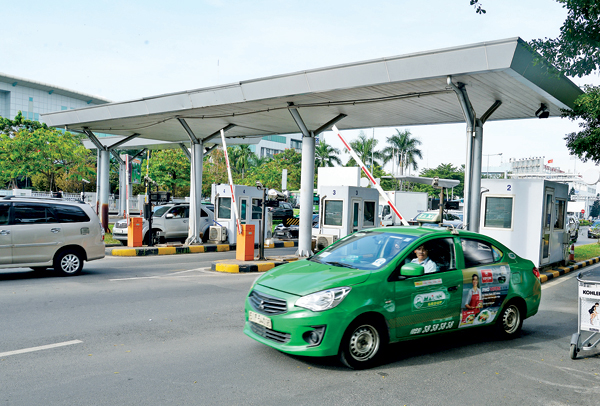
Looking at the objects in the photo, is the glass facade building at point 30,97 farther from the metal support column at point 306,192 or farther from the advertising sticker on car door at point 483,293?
the advertising sticker on car door at point 483,293

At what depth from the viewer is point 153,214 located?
62.8ft

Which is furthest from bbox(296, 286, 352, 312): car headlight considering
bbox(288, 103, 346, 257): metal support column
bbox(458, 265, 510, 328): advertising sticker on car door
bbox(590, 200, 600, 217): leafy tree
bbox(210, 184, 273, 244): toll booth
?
bbox(590, 200, 600, 217): leafy tree

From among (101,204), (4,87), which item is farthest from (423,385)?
(4,87)

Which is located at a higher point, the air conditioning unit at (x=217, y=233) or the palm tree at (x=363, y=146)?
the palm tree at (x=363, y=146)

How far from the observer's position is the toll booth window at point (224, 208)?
1867 centimetres

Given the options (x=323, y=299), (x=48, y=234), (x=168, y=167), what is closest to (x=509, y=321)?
(x=323, y=299)

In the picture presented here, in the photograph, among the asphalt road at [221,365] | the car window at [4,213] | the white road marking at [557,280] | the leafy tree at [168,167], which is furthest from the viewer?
the leafy tree at [168,167]

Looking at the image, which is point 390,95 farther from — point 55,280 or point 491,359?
point 55,280

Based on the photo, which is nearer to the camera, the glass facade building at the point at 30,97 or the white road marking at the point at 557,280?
the white road marking at the point at 557,280

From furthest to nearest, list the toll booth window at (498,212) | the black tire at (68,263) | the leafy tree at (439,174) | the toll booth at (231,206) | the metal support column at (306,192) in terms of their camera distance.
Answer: the leafy tree at (439,174)
the toll booth at (231,206)
the metal support column at (306,192)
the toll booth window at (498,212)
the black tire at (68,263)

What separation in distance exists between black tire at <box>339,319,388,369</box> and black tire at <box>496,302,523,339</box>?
219 cm

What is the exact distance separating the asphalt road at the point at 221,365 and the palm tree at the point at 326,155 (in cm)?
5245

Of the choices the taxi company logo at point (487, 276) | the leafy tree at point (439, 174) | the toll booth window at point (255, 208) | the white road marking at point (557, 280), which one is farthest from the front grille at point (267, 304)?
the leafy tree at point (439, 174)

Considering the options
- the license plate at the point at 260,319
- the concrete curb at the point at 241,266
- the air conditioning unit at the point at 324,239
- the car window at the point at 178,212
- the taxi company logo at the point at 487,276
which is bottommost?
the concrete curb at the point at 241,266
